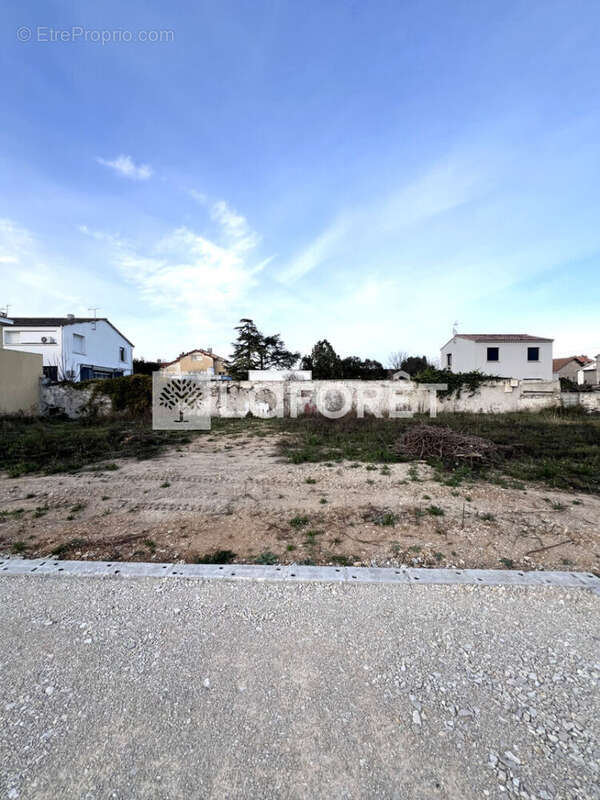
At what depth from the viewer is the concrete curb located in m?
2.54

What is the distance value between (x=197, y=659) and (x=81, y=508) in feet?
10.5

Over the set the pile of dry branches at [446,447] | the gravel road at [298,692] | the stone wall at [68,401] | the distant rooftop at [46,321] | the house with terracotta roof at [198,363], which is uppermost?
the distant rooftop at [46,321]

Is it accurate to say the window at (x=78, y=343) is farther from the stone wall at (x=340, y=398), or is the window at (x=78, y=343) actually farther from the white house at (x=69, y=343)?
the stone wall at (x=340, y=398)

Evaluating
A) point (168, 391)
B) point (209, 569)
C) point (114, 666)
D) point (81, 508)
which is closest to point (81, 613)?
point (114, 666)

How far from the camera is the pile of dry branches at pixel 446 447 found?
6594mm

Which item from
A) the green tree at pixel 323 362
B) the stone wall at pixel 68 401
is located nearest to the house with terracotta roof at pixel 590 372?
the green tree at pixel 323 362

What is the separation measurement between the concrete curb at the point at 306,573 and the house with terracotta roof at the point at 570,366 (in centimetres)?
4166

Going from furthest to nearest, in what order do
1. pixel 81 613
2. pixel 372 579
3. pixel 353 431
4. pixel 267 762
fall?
1. pixel 353 431
2. pixel 372 579
3. pixel 81 613
4. pixel 267 762

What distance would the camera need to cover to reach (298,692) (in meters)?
1.66

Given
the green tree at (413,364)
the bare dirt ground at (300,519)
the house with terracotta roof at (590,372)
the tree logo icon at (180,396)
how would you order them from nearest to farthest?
the bare dirt ground at (300,519) → the tree logo icon at (180,396) → the house with terracotta roof at (590,372) → the green tree at (413,364)

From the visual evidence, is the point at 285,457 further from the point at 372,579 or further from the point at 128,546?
the point at 372,579

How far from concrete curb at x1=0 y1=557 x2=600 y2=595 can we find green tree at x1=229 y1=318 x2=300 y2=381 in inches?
1114

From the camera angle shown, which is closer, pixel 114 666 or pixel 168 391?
pixel 114 666

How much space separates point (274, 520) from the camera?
12.9 ft
